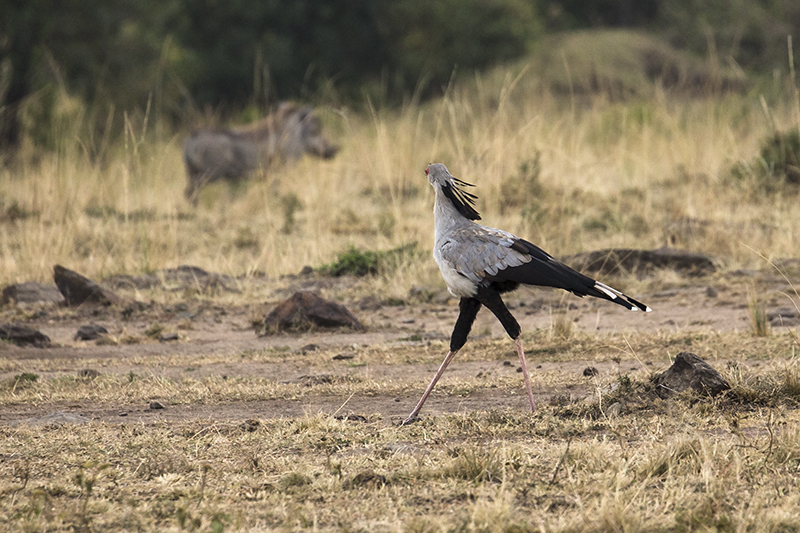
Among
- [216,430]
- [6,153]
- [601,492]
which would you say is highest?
[601,492]

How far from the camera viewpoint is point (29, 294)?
838 centimetres

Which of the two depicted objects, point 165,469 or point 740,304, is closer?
point 165,469

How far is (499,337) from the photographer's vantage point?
264 inches

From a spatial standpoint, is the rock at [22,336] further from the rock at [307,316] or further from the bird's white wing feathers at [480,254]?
the bird's white wing feathers at [480,254]

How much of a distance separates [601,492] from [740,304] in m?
4.66

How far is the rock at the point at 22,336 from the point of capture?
22.1 ft

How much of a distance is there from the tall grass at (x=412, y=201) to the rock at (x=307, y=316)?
1.30 meters

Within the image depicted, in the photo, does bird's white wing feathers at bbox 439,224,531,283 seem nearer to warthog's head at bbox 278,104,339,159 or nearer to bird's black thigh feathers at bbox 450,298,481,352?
bird's black thigh feathers at bbox 450,298,481,352

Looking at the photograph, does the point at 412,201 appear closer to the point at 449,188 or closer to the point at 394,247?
the point at 394,247

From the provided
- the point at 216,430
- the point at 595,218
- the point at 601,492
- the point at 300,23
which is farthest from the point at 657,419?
the point at 300,23

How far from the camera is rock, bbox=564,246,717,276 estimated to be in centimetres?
844

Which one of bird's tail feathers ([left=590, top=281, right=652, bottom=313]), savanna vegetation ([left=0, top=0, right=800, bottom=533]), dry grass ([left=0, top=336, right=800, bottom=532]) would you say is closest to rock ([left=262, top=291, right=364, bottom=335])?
savanna vegetation ([left=0, top=0, right=800, bottom=533])

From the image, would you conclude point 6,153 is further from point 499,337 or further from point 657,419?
point 657,419

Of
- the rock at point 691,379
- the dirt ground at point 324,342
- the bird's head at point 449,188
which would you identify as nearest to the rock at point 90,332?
the dirt ground at point 324,342
